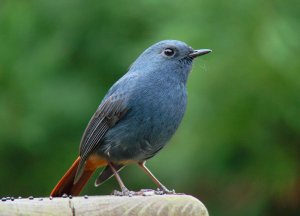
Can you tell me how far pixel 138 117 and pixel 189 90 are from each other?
2.47 ft

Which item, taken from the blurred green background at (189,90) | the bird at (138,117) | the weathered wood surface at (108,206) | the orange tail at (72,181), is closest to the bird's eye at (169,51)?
the bird at (138,117)

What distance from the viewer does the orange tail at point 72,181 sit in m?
5.56

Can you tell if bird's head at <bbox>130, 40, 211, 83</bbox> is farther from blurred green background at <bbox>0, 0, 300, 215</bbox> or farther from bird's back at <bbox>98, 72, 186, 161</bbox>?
blurred green background at <bbox>0, 0, 300, 215</bbox>

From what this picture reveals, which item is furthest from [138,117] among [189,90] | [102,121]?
[189,90]

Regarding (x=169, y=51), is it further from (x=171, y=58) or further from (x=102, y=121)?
(x=102, y=121)

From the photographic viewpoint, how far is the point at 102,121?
5.88 metres

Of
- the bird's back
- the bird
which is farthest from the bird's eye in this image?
the bird's back

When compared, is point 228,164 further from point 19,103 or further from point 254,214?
point 19,103

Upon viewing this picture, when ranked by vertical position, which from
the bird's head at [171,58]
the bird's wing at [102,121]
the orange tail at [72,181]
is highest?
the bird's head at [171,58]

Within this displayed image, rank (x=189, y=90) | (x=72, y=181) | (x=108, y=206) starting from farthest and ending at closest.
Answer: (x=189, y=90)
(x=72, y=181)
(x=108, y=206)

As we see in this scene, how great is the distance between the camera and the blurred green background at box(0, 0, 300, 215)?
632 cm

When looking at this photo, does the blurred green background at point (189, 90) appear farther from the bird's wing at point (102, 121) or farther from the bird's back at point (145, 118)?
the bird's wing at point (102, 121)

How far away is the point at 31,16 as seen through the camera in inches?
283

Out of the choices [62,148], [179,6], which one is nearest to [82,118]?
[62,148]
